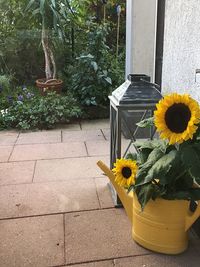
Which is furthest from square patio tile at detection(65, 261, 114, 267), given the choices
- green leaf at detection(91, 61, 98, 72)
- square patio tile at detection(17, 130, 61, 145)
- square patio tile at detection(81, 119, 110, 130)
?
green leaf at detection(91, 61, 98, 72)

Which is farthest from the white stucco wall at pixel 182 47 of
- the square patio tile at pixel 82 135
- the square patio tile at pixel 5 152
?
the square patio tile at pixel 5 152

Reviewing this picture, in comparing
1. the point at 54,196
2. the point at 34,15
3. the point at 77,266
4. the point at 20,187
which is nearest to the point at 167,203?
the point at 77,266

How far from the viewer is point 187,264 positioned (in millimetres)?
1687

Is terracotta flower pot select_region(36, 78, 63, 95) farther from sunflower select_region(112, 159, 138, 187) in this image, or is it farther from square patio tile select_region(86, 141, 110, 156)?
sunflower select_region(112, 159, 138, 187)

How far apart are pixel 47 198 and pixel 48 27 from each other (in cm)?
355

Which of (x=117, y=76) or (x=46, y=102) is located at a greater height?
(x=117, y=76)

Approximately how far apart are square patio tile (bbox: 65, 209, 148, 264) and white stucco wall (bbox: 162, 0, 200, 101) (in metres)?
0.94

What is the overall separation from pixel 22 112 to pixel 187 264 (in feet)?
10.2

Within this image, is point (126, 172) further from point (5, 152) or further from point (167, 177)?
point (5, 152)

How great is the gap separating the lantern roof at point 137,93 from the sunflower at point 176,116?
0.62 m

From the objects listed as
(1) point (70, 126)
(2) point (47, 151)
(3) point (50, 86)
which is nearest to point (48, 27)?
(3) point (50, 86)

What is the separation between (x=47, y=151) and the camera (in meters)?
3.35

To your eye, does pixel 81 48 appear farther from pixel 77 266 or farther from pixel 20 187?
pixel 77 266

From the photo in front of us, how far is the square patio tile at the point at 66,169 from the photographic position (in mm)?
2713
